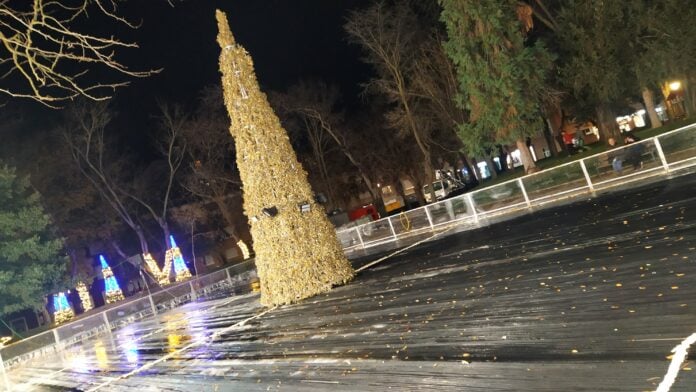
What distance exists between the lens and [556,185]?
1562cm

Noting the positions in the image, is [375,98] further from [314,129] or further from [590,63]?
[590,63]

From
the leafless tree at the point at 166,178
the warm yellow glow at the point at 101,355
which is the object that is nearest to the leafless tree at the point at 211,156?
the leafless tree at the point at 166,178

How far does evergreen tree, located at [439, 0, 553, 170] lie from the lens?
22000 millimetres

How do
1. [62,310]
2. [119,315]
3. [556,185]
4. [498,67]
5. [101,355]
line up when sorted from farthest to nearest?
[62,310] → [498,67] → [119,315] → [556,185] → [101,355]

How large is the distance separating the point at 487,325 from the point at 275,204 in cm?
590

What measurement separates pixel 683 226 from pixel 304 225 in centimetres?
632

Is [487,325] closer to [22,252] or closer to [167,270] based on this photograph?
[22,252]

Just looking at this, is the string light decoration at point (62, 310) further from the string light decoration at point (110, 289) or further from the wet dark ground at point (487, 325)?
the wet dark ground at point (487, 325)

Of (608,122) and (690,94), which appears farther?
(608,122)

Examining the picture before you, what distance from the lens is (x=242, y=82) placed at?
1059 centimetres

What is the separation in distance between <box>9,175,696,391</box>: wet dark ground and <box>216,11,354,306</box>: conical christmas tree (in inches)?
27.0

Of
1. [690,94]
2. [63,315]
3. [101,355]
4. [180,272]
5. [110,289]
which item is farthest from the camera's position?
[180,272]

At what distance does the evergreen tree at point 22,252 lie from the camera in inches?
838

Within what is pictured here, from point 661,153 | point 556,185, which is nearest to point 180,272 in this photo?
point 556,185
